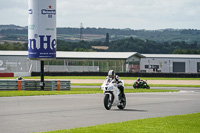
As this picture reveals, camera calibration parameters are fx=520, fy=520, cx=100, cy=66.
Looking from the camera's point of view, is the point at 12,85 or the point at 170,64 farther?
the point at 170,64

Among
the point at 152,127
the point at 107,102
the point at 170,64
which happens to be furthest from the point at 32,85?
the point at 170,64

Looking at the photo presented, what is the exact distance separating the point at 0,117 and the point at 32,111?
2580 millimetres

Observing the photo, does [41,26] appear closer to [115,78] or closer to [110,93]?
[115,78]

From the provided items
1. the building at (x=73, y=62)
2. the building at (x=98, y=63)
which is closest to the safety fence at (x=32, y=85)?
the building at (x=98, y=63)

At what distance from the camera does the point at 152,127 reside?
549 inches

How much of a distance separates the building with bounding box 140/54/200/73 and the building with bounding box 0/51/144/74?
6566 mm

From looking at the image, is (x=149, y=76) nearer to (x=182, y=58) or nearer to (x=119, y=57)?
(x=119, y=57)

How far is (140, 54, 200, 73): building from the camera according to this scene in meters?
112

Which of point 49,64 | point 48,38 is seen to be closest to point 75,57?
point 49,64

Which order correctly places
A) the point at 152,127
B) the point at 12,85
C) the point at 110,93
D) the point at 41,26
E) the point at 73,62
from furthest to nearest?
the point at 73,62, the point at 12,85, the point at 41,26, the point at 110,93, the point at 152,127

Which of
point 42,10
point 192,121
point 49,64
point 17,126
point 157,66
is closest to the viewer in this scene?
point 17,126

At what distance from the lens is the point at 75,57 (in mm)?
100938

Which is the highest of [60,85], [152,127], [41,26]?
[41,26]

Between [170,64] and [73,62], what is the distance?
79.3 feet
